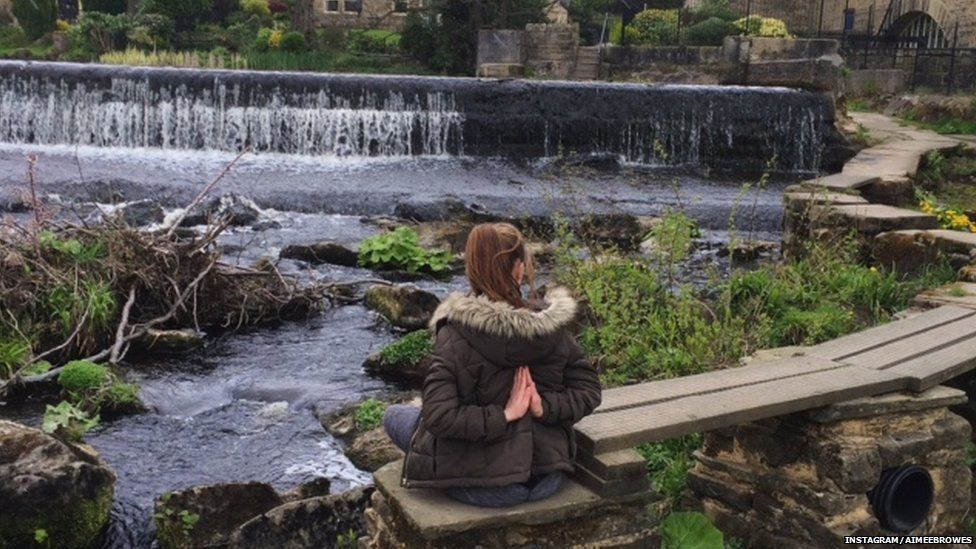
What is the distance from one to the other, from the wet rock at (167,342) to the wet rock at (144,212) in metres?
3.96

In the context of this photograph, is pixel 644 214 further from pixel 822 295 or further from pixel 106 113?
pixel 106 113

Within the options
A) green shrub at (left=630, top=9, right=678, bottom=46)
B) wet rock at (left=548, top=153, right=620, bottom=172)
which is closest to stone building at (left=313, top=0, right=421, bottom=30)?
green shrub at (left=630, top=9, right=678, bottom=46)

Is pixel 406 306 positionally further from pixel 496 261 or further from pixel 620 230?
pixel 496 261

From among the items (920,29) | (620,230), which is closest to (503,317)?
(620,230)

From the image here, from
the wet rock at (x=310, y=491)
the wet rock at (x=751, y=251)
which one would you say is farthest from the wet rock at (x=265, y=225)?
the wet rock at (x=310, y=491)

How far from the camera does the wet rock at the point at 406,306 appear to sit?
851 centimetres

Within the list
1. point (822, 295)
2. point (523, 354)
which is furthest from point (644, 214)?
point (523, 354)

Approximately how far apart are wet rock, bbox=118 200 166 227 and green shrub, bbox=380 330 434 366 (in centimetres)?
508

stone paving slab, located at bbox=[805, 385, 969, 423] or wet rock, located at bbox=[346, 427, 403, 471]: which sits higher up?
stone paving slab, located at bbox=[805, 385, 969, 423]

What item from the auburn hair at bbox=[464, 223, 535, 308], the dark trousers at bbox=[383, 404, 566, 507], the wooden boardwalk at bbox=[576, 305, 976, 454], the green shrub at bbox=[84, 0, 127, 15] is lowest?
the dark trousers at bbox=[383, 404, 566, 507]

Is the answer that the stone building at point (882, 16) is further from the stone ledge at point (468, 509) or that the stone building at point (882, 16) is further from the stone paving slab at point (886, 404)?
the stone ledge at point (468, 509)

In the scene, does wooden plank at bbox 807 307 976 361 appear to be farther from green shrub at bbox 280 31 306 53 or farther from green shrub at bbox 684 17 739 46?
green shrub at bbox 280 31 306 53

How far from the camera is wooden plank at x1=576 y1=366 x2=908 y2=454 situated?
3547 millimetres

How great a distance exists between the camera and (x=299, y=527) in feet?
16.1
